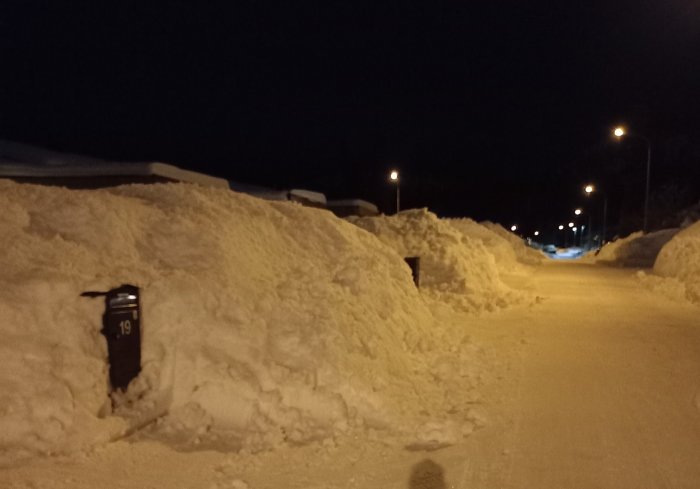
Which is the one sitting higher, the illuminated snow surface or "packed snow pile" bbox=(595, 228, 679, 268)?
"packed snow pile" bbox=(595, 228, 679, 268)

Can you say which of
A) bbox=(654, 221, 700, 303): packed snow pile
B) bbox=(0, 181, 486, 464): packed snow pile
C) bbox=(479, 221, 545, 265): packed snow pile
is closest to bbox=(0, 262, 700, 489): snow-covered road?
bbox=(0, 181, 486, 464): packed snow pile

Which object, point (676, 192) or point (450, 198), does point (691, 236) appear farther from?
point (450, 198)

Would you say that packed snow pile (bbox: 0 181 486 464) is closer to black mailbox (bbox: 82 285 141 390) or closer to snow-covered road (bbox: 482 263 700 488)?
black mailbox (bbox: 82 285 141 390)

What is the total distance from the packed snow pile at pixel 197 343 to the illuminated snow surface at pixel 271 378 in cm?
2

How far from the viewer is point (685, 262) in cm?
1767

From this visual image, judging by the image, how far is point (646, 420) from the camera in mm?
5938

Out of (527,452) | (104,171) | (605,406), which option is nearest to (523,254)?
(104,171)

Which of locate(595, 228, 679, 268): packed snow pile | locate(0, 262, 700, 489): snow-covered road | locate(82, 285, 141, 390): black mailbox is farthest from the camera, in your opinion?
locate(595, 228, 679, 268): packed snow pile

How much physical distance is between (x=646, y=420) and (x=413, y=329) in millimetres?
3334

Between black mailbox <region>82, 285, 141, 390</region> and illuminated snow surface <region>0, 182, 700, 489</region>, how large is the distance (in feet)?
0.34

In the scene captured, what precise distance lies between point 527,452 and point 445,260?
9750 mm

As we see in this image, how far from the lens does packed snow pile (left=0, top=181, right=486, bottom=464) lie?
5.15m

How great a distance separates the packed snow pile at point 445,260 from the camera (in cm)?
1334

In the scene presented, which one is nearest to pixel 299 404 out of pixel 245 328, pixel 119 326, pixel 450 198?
pixel 245 328
